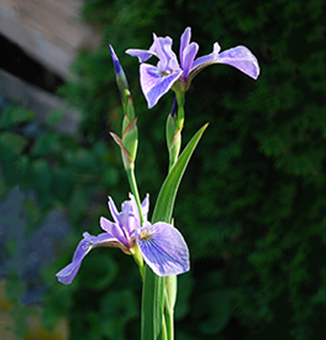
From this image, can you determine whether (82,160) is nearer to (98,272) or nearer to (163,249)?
(98,272)

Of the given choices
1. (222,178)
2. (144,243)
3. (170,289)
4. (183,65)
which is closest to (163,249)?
(144,243)

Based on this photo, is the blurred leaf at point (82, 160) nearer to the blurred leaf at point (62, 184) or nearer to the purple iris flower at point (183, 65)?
the blurred leaf at point (62, 184)

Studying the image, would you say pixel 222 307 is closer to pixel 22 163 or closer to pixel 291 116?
pixel 291 116

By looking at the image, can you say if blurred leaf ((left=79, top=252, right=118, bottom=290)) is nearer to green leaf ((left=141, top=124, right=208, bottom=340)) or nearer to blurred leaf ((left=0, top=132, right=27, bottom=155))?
blurred leaf ((left=0, top=132, right=27, bottom=155))

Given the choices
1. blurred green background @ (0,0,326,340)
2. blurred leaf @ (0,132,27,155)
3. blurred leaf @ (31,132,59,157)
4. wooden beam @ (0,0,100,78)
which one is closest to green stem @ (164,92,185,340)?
blurred green background @ (0,0,326,340)

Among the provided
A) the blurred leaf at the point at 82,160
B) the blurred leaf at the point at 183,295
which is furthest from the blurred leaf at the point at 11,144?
the blurred leaf at the point at 183,295
